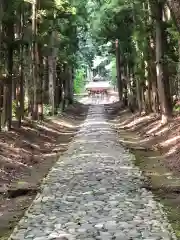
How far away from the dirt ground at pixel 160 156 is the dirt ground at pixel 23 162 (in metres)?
2.87

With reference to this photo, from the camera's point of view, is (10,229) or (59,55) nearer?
(10,229)

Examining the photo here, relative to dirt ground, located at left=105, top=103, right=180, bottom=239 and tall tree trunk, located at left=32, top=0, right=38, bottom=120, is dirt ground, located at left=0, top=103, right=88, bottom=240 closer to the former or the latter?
tall tree trunk, located at left=32, top=0, right=38, bottom=120

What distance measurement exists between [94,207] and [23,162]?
7.80m

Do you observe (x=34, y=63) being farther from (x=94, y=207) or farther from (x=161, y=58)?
(x=94, y=207)

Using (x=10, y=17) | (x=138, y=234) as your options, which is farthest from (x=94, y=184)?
(x=10, y=17)

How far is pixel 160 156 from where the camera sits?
19.5m

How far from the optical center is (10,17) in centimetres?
2127

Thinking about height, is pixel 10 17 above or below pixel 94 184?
above

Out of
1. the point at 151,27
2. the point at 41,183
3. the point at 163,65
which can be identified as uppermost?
the point at 151,27

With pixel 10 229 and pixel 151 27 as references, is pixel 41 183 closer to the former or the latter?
pixel 10 229

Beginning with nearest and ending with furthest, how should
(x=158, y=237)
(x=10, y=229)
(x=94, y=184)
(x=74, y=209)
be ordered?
(x=158, y=237) < (x=10, y=229) < (x=74, y=209) < (x=94, y=184)

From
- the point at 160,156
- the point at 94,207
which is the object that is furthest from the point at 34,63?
the point at 94,207

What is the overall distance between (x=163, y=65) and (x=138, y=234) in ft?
62.5

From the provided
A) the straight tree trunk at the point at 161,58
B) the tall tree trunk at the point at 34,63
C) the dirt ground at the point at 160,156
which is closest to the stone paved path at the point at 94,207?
the dirt ground at the point at 160,156
